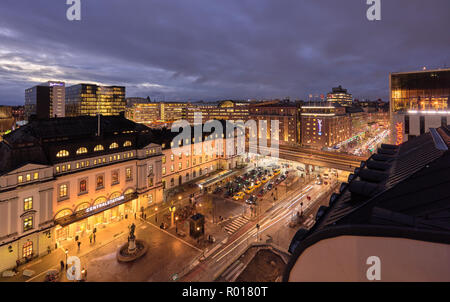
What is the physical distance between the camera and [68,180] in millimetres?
37188

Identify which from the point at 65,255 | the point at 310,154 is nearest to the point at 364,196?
the point at 65,255

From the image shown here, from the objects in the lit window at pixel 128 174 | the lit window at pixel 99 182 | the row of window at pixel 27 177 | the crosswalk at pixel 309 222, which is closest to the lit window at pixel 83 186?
the lit window at pixel 99 182

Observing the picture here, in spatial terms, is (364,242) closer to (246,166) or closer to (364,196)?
(364,196)

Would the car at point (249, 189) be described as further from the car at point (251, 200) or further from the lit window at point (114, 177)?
the lit window at point (114, 177)

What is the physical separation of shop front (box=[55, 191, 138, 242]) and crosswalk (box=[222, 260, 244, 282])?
81.6 feet

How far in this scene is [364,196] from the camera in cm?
1580

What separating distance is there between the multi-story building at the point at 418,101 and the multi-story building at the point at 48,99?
211 m

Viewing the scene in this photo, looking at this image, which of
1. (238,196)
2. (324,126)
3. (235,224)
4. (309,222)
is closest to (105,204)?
(235,224)

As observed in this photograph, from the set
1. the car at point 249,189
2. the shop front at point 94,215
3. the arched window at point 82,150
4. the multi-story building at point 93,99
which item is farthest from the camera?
the multi-story building at point 93,99

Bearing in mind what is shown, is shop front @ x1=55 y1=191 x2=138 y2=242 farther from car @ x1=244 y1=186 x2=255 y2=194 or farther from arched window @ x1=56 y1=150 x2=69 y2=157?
car @ x1=244 y1=186 x2=255 y2=194

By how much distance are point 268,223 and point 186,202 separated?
19.6 m

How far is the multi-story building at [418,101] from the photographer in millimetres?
57688

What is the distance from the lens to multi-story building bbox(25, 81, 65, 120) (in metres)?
171

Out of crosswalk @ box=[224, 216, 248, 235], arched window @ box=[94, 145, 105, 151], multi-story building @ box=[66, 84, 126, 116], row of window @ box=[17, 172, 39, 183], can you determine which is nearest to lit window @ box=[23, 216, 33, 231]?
row of window @ box=[17, 172, 39, 183]
